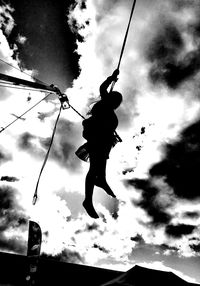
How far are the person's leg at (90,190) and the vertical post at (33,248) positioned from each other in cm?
248

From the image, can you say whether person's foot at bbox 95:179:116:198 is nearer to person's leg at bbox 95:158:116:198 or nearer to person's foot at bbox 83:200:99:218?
person's leg at bbox 95:158:116:198

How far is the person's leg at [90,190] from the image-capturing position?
411 cm

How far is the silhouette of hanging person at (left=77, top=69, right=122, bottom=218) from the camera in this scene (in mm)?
4117

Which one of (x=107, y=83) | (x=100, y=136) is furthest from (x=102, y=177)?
(x=107, y=83)

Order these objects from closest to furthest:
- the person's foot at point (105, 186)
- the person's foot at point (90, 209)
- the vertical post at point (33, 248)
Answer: the person's foot at point (90, 209) → the person's foot at point (105, 186) → the vertical post at point (33, 248)

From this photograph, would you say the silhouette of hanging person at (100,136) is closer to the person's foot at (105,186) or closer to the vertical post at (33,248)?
the person's foot at (105,186)

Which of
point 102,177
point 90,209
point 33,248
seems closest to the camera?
point 90,209

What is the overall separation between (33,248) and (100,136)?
3435 mm

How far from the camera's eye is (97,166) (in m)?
4.16

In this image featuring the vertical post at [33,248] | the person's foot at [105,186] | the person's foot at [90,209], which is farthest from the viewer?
the vertical post at [33,248]

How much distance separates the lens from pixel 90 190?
4133 millimetres

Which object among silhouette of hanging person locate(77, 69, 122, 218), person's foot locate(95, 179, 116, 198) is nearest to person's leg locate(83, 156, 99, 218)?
silhouette of hanging person locate(77, 69, 122, 218)

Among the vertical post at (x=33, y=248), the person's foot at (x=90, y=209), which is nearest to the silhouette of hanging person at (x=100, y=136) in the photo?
the person's foot at (x=90, y=209)

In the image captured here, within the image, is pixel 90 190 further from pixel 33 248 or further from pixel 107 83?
pixel 33 248
